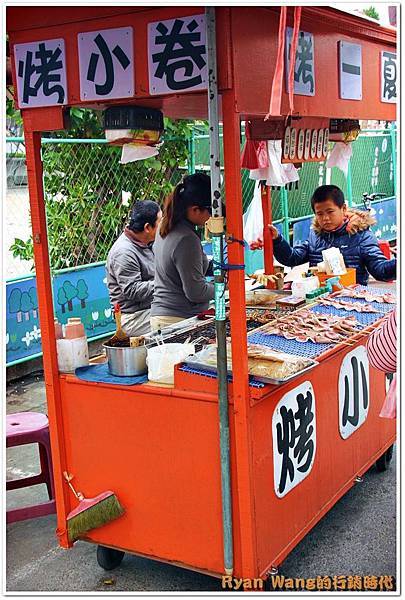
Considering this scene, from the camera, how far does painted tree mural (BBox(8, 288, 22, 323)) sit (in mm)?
6637

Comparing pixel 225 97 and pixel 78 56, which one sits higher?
pixel 78 56

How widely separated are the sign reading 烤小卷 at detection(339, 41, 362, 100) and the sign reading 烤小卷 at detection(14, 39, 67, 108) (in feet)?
5.17

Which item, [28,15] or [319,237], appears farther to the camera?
[319,237]

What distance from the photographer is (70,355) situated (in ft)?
11.8

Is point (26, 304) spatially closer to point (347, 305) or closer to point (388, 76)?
point (347, 305)

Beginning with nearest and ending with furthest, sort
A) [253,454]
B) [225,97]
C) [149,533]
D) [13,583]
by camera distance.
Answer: [225,97] → [253,454] → [149,533] → [13,583]

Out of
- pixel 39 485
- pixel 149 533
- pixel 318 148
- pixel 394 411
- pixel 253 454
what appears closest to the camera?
pixel 394 411

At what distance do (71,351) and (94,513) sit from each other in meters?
0.84

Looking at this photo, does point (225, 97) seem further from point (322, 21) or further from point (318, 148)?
point (318, 148)

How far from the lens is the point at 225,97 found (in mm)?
2842

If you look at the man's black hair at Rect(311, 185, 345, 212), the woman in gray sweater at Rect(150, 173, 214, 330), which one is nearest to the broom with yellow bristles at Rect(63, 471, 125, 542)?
the woman in gray sweater at Rect(150, 173, 214, 330)

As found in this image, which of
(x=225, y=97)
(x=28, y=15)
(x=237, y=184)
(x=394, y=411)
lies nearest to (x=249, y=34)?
(x=225, y=97)

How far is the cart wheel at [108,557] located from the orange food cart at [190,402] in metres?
0.10
